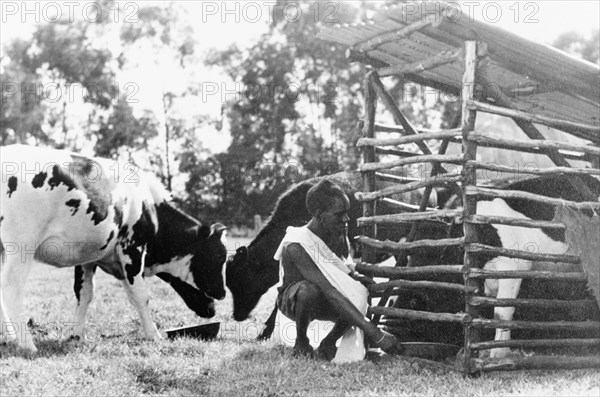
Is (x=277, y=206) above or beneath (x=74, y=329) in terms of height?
above

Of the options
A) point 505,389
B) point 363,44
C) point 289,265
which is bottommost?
point 505,389

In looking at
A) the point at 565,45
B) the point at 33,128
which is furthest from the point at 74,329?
the point at 565,45

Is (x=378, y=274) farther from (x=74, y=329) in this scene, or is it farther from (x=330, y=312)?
(x=74, y=329)

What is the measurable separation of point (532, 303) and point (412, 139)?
1716 millimetres

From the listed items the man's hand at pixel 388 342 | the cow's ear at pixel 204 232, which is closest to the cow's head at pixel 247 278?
the cow's ear at pixel 204 232

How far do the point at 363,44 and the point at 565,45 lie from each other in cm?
3325

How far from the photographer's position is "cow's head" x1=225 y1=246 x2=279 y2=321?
30.6ft

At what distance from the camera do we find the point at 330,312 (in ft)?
20.8

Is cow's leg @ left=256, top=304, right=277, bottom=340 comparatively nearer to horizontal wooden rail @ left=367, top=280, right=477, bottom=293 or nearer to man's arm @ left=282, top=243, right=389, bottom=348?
horizontal wooden rail @ left=367, top=280, right=477, bottom=293

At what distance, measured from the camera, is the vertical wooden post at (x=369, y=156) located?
6820 millimetres

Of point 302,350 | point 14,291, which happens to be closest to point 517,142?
point 302,350

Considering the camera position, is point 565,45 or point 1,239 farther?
point 565,45

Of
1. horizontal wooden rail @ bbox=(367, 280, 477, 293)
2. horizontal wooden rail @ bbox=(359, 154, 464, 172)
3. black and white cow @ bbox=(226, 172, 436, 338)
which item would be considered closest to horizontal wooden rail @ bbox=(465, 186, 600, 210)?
horizontal wooden rail @ bbox=(359, 154, 464, 172)

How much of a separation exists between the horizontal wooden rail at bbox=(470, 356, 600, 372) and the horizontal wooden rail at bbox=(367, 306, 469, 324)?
1.12 ft
